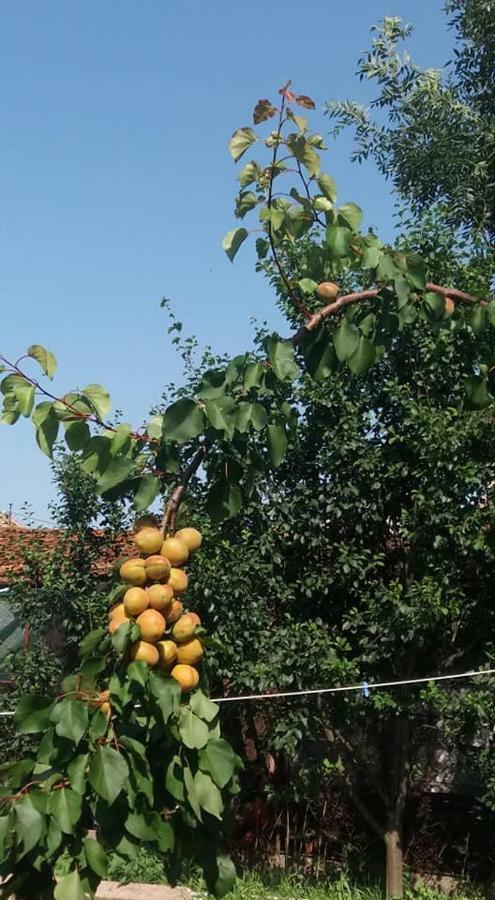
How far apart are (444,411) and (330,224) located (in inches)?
111

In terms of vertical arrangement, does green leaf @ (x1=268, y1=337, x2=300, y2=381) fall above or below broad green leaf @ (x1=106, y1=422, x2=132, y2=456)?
above

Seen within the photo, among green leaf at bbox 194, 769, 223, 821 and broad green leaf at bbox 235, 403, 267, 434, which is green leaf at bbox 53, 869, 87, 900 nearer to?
green leaf at bbox 194, 769, 223, 821

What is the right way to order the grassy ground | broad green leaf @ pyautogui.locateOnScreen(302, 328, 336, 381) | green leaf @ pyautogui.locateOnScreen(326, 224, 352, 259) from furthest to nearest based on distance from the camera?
the grassy ground → broad green leaf @ pyautogui.locateOnScreen(302, 328, 336, 381) → green leaf @ pyautogui.locateOnScreen(326, 224, 352, 259)

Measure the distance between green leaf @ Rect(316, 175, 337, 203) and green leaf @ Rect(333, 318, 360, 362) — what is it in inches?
11.0

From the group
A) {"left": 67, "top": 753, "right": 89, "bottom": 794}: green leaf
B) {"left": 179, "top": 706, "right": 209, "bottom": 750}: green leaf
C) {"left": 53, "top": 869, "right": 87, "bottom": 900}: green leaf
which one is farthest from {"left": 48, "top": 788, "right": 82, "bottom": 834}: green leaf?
{"left": 179, "top": 706, "right": 209, "bottom": 750}: green leaf

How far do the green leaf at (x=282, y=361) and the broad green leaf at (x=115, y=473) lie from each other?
A: 14.2 inches

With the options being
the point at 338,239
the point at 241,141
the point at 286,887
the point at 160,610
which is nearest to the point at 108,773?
the point at 160,610

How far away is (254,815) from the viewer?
20.1 feet

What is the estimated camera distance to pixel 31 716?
193 centimetres

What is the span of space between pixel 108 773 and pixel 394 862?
13.6 feet

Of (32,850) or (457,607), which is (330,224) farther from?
(457,607)

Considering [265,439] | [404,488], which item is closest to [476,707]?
[404,488]

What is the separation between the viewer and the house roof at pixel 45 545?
6133 millimetres

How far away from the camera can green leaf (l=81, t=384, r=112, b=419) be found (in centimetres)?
210
